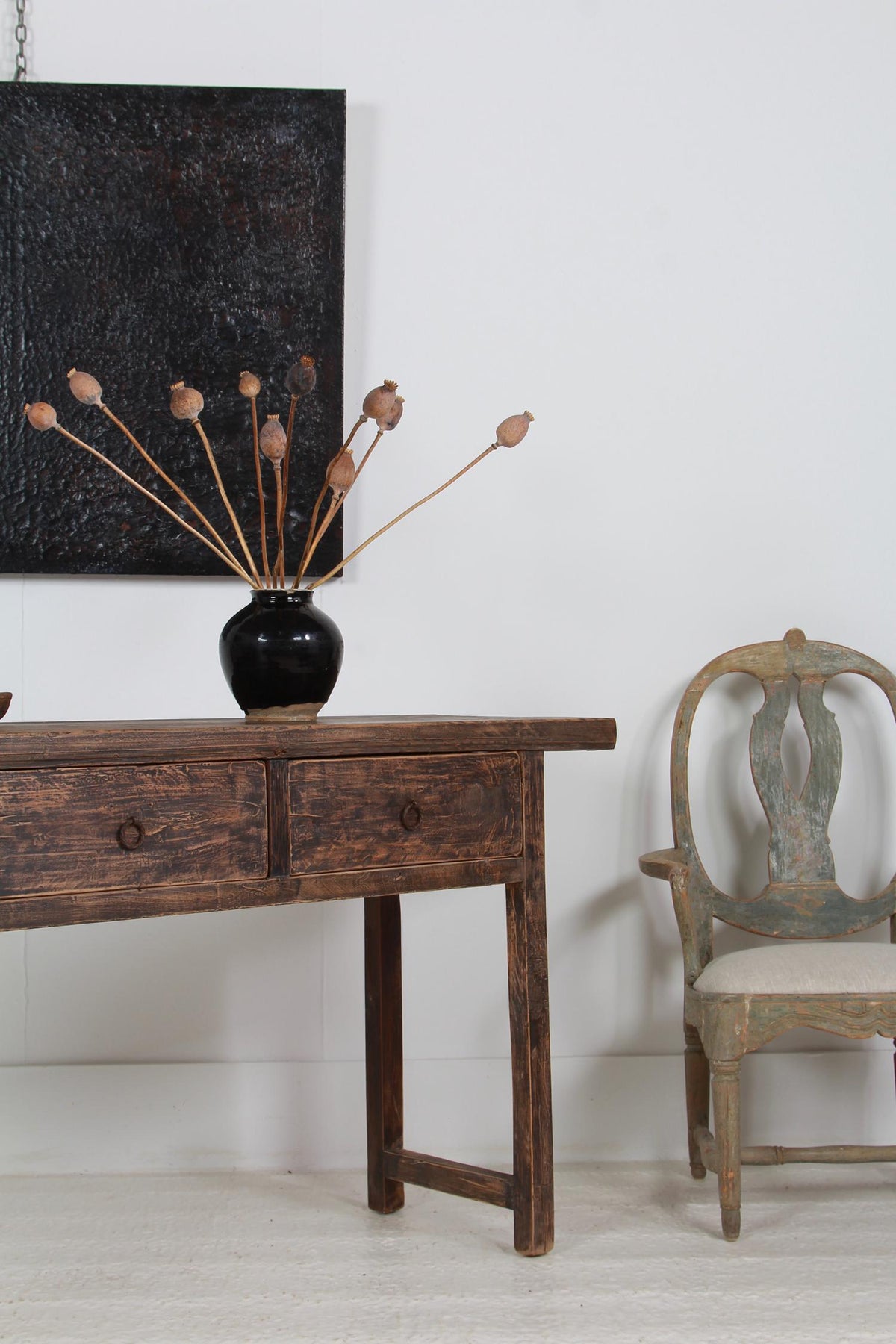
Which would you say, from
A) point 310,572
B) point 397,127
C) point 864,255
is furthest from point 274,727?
point 864,255

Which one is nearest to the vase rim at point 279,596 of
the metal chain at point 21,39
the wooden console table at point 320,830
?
the wooden console table at point 320,830

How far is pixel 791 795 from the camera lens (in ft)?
7.97

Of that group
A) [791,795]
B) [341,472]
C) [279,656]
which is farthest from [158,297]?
[791,795]

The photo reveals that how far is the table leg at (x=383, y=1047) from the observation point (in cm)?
216

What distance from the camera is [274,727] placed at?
1684 millimetres

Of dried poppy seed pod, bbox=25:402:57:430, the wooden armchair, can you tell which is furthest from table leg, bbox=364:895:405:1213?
dried poppy seed pod, bbox=25:402:57:430

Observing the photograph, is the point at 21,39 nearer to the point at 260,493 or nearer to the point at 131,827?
the point at 260,493

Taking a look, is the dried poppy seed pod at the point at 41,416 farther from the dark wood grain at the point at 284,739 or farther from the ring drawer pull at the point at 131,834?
the ring drawer pull at the point at 131,834

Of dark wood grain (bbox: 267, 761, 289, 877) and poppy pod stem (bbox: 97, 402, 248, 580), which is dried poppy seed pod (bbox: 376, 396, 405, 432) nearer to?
poppy pod stem (bbox: 97, 402, 248, 580)

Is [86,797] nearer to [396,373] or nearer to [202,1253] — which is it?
[202,1253]

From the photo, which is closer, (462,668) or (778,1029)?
(778,1029)

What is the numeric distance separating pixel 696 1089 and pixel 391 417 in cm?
139

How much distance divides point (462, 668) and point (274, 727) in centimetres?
89

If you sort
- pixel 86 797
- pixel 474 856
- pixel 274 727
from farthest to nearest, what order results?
pixel 474 856 → pixel 274 727 → pixel 86 797
